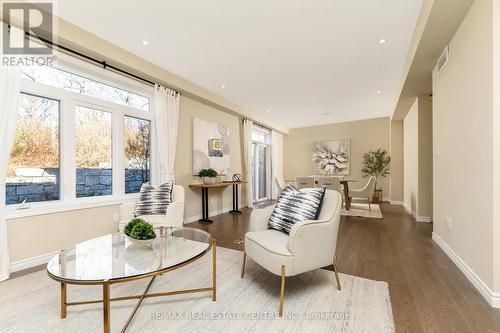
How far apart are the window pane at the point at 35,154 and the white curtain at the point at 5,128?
302 mm

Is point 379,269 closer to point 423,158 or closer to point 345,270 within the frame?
point 345,270

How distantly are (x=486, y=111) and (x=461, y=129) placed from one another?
55cm

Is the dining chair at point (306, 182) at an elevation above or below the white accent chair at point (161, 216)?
above

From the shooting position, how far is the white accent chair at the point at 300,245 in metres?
1.71

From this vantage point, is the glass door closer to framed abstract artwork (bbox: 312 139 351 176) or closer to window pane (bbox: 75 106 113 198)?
framed abstract artwork (bbox: 312 139 351 176)

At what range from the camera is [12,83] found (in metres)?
2.22

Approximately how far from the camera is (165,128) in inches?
153

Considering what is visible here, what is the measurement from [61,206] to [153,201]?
1037mm

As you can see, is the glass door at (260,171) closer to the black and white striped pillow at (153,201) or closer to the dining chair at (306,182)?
the dining chair at (306,182)

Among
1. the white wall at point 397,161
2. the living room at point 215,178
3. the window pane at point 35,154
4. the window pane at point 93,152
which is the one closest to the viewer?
the living room at point 215,178

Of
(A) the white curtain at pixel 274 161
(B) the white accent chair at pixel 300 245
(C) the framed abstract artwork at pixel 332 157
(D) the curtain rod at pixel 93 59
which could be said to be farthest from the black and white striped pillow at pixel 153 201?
(C) the framed abstract artwork at pixel 332 157

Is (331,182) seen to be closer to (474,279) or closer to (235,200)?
(235,200)

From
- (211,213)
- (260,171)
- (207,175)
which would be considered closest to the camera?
(207,175)

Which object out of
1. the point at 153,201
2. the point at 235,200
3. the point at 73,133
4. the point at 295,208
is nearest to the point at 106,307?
the point at 295,208
